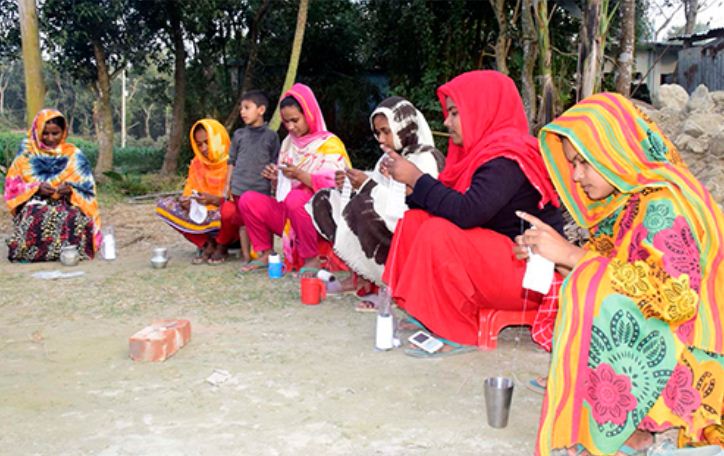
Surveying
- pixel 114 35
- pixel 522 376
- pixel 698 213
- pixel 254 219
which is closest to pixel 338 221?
pixel 254 219

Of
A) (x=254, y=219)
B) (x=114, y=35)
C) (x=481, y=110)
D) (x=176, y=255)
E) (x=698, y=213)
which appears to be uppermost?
(x=114, y=35)

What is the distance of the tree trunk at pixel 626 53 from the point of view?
565 cm

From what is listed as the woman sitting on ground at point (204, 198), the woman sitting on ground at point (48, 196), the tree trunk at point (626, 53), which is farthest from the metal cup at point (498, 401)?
the woman sitting on ground at point (48, 196)

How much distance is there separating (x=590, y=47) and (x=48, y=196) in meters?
4.67

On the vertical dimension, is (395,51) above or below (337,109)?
above

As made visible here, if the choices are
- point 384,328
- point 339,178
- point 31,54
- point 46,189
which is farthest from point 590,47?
point 31,54

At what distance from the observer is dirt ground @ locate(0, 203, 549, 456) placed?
92.3 inches

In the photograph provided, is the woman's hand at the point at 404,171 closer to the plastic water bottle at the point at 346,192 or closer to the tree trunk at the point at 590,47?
the plastic water bottle at the point at 346,192

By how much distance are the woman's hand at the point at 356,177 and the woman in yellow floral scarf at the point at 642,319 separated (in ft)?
6.78

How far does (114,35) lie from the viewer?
1229 centimetres

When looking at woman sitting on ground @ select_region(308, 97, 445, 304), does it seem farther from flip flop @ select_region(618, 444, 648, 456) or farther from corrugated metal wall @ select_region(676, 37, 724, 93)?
corrugated metal wall @ select_region(676, 37, 724, 93)

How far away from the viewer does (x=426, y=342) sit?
3.28m

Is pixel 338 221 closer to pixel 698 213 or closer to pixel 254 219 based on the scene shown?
pixel 254 219

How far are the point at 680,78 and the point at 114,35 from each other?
34.0ft
